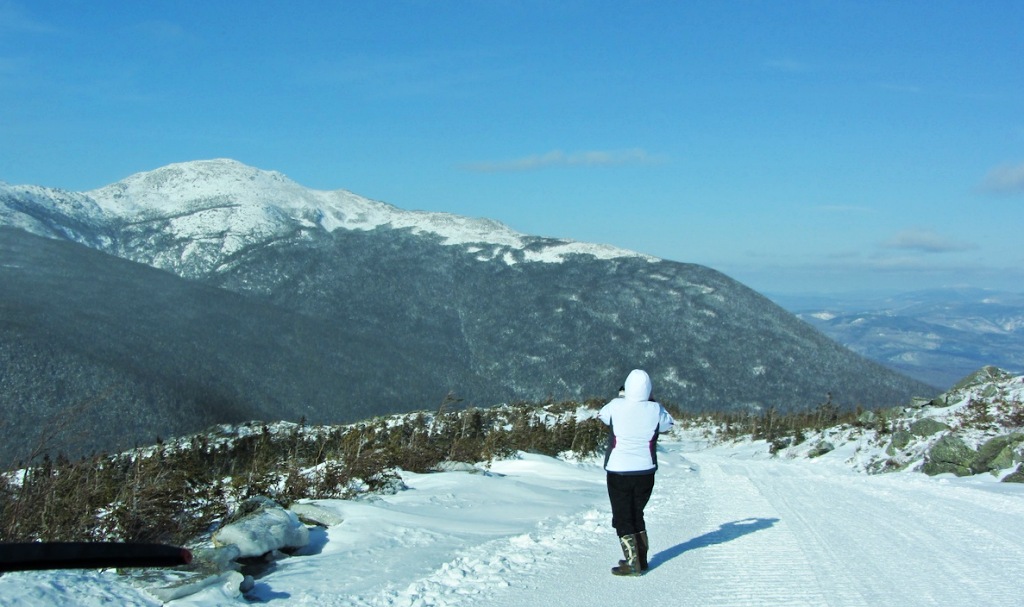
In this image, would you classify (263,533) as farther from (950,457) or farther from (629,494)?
(950,457)

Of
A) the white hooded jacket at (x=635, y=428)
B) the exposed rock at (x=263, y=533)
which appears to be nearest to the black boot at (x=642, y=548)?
the white hooded jacket at (x=635, y=428)

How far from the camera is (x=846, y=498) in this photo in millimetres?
11242

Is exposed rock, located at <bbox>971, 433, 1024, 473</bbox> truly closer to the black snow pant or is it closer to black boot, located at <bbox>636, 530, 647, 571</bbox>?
the black snow pant

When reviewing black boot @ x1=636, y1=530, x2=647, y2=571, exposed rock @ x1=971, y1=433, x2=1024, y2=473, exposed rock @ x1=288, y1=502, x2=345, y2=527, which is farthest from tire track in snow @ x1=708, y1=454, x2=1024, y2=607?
exposed rock @ x1=288, y1=502, x2=345, y2=527

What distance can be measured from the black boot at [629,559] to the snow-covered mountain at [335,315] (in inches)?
645

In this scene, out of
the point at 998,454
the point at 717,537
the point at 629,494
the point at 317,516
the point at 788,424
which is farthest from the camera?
the point at 788,424

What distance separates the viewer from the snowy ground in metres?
5.38

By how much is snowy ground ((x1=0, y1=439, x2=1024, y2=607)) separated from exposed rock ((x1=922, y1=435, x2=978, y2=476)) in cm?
347

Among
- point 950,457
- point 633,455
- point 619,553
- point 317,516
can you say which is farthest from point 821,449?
point 317,516

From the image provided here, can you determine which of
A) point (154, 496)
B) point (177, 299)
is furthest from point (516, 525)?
point (177, 299)

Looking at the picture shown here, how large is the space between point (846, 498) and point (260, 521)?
854 centimetres

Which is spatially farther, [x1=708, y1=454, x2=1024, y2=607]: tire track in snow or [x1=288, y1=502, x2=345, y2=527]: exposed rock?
[x1=288, y1=502, x2=345, y2=527]: exposed rock

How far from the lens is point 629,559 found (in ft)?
20.9

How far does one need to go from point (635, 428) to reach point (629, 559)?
1.11m
